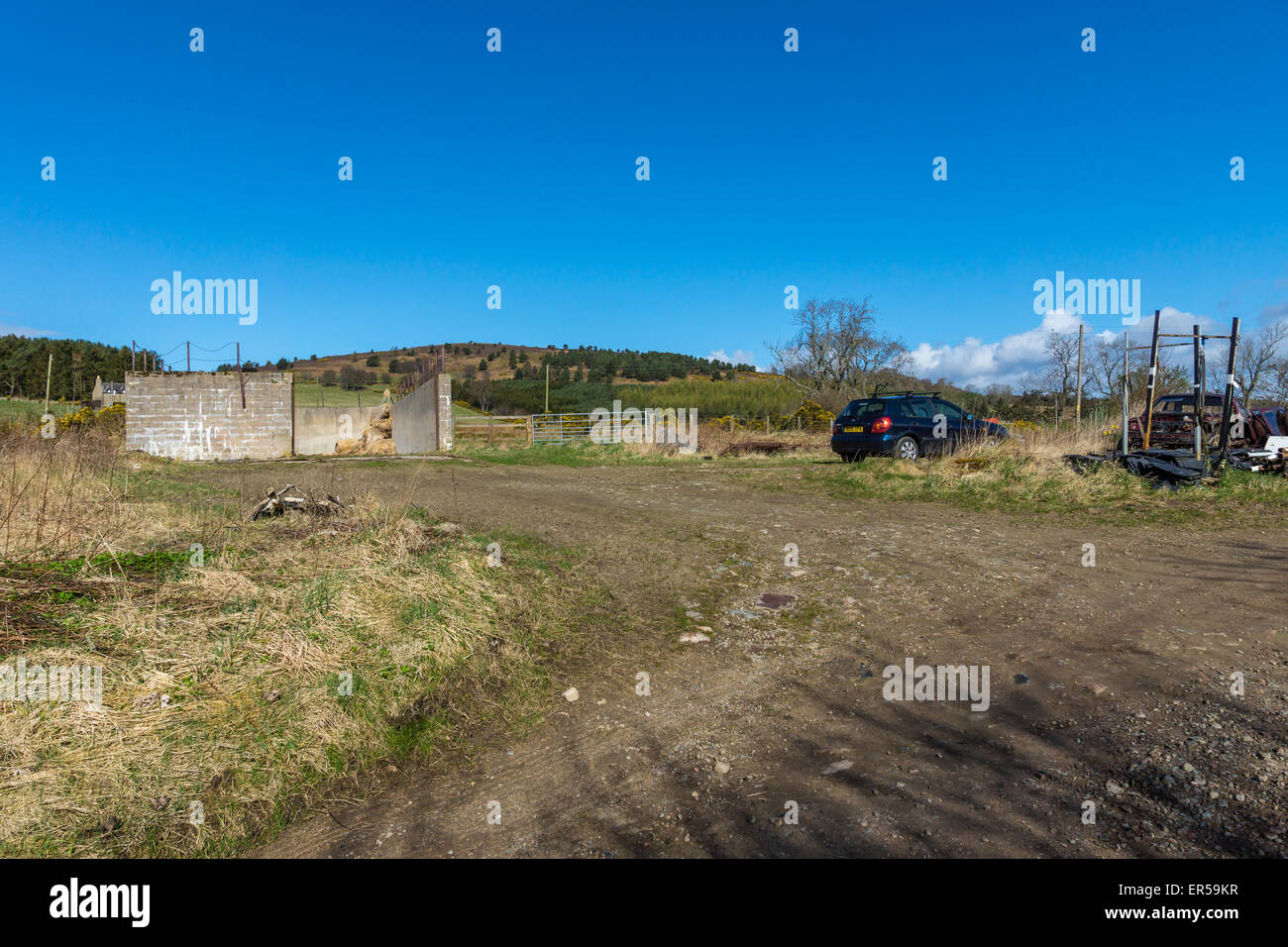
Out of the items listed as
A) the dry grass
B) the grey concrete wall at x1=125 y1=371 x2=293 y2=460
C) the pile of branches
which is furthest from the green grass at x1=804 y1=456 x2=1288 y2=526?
the grey concrete wall at x1=125 y1=371 x2=293 y2=460

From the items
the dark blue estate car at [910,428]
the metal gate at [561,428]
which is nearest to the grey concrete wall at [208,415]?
the metal gate at [561,428]

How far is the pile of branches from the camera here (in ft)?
24.1

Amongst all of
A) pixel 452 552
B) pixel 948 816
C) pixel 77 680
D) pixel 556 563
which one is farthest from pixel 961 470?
pixel 77 680

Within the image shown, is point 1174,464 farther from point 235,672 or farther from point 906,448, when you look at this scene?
point 235,672

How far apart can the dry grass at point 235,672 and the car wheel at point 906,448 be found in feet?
34.0

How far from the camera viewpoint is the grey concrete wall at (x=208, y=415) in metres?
23.0

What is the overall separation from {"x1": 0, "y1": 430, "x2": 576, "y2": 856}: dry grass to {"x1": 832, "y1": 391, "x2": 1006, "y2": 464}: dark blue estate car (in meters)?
10.3

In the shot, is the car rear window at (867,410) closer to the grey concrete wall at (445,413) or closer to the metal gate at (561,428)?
the grey concrete wall at (445,413)

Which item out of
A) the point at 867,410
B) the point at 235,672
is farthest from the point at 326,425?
the point at 235,672

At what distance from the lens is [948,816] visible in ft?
8.63
